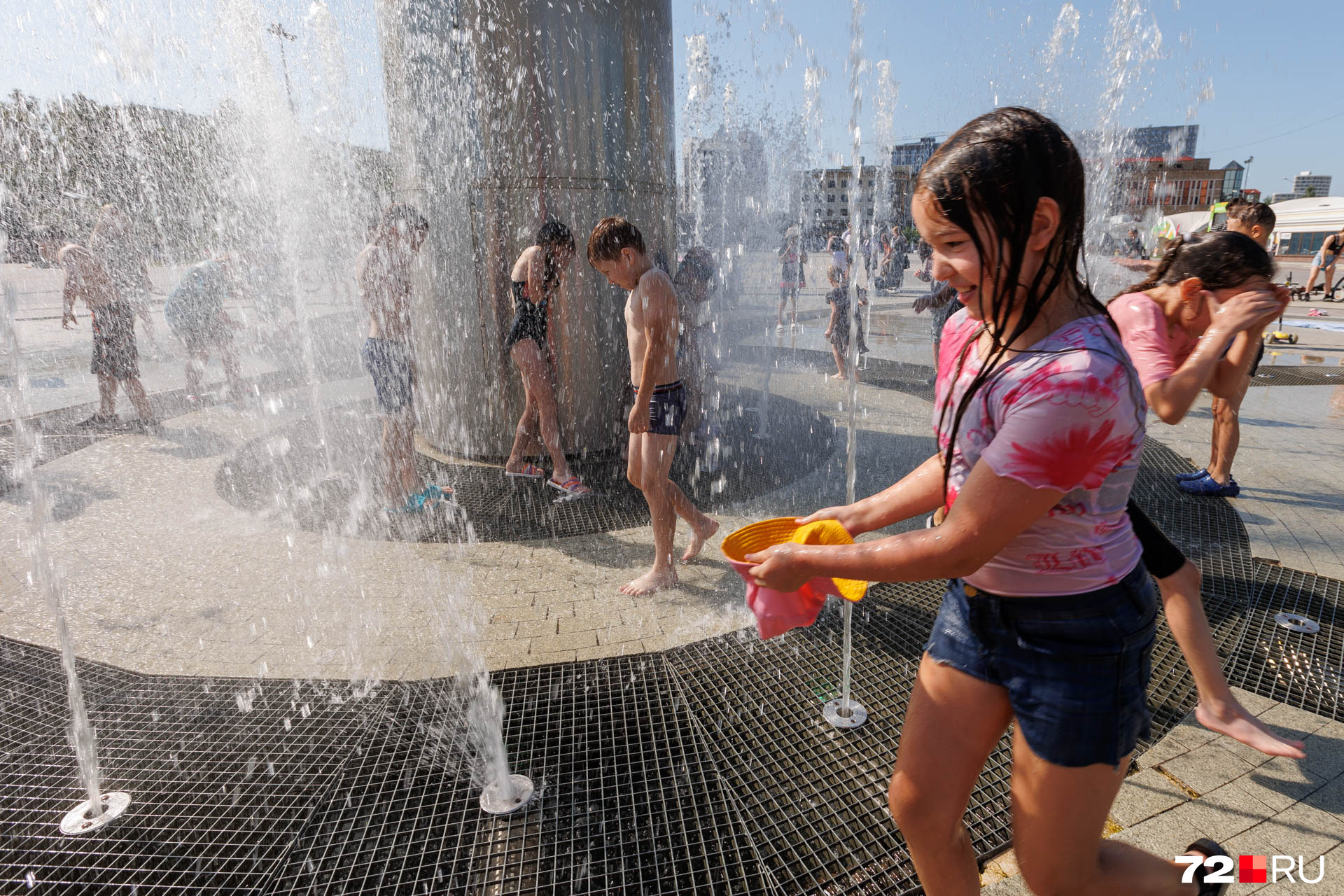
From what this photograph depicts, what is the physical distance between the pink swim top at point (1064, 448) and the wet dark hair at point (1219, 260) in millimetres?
1761

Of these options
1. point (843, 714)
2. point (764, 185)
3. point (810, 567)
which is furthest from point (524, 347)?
point (764, 185)

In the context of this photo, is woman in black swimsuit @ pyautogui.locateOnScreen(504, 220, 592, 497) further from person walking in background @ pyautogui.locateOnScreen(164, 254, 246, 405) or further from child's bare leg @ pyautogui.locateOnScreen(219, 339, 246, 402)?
child's bare leg @ pyautogui.locateOnScreen(219, 339, 246, 402)

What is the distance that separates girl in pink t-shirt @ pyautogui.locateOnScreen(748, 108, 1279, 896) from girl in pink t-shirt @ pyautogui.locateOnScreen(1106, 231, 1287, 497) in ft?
4.25

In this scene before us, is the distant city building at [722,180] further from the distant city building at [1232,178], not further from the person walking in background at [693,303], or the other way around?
the distant city building at [1232,178]

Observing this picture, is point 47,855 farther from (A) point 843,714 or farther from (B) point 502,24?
(B) point 502,24

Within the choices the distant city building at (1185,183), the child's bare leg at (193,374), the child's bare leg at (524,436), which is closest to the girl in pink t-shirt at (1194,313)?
the child's bare leg at (524,436)

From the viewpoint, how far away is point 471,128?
5613 millimetres

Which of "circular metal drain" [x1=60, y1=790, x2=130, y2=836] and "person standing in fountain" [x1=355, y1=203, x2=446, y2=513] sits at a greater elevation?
"person standing in fountain" [x1=355, y1=203, x2=446, y2=513]

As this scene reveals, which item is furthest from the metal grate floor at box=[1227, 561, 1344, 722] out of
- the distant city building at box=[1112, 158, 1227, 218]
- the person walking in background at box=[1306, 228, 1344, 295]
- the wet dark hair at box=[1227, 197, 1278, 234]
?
the distant city building at box=[1112, 158, 1227, 218]

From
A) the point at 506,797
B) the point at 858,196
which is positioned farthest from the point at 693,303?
the point at 506,797

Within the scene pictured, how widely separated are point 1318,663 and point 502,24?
6158 mm

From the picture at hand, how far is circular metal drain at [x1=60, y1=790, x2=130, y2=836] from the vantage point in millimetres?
2312

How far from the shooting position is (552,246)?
5.32 m

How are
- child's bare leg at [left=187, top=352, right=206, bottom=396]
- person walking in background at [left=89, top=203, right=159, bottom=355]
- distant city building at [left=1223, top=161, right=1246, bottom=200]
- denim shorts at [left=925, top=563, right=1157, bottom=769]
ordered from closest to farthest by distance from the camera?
denim shorts at [left=925, top=563, right=1157, bottom=769] < person walking in background at [left=89, top=203, right=159, bottom=355] < child's bare leg at [left=187, top=352, right=206, bottom=396] < distant city building at [left=1223, top=161, right=1246, bottom=200]
